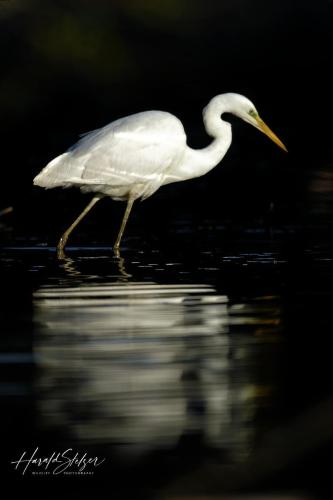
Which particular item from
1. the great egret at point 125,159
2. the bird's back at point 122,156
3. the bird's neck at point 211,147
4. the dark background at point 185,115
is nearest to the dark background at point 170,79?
the dark background at point 185,115

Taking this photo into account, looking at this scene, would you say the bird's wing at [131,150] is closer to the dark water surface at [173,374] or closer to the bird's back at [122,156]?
the bird's back at [122,156]

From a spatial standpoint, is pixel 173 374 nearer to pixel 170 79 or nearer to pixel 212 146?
pixel 212 146

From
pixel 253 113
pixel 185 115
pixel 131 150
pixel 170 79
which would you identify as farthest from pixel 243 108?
pixel 170 79

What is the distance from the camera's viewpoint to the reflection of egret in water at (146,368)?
16.6 feet

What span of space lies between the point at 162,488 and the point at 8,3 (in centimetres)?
2417

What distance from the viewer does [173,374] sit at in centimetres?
600

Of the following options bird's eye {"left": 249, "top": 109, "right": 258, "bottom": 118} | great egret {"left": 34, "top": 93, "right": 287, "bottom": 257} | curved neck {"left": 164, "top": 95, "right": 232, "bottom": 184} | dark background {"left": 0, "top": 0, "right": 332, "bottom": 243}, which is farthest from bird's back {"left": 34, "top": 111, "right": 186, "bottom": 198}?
dark background {"left": 0, "top": 0, "right": 332, "bottom": 243}

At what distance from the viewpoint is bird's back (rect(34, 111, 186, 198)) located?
13.0m

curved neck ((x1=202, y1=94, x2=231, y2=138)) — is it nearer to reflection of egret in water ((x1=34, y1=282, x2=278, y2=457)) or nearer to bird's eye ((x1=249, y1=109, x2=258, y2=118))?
bird's eye ((x1=249, y1=109, x2=258, y2=118))

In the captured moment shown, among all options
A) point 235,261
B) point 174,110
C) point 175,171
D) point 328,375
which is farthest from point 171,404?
point 174,110

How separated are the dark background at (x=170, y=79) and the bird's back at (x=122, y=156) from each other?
5143 mm

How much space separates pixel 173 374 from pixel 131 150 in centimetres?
733

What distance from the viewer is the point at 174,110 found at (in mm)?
23688

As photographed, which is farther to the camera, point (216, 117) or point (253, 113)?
point (253, 113)
